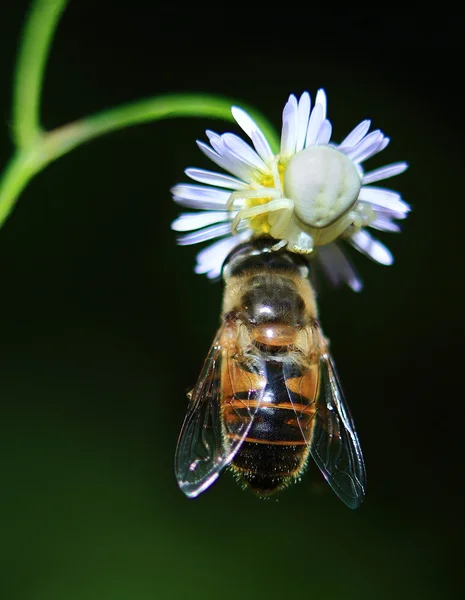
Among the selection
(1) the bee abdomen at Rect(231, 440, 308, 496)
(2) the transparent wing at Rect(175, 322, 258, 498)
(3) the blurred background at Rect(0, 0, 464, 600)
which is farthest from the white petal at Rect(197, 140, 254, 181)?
(3) the blurred background at Rect(0, 0, 464, 600)

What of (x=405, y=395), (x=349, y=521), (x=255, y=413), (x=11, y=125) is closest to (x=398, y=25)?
(x=405, y=395)

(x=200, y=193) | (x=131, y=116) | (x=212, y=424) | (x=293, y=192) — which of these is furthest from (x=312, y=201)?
(x=212, y=424)

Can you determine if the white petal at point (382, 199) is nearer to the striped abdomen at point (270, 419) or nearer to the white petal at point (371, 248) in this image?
the white petal at point (371, 248)

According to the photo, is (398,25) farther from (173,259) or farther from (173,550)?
(173,550)

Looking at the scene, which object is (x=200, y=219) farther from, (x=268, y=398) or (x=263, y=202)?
(x=268, y=398)

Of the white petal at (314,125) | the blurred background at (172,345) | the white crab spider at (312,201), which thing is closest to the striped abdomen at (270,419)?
the white crab spider at (312,201)

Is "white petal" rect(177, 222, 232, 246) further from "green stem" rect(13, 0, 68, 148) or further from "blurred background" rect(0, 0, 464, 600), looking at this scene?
"blurred background" rect(0, 0, 464, 600)
